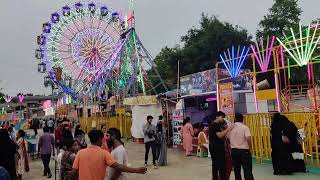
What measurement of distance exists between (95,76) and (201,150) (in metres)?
22.7

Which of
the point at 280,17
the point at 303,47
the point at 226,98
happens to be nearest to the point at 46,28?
the point at 280,17

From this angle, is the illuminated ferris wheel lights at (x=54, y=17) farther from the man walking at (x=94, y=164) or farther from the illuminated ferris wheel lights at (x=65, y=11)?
the man walking at (x=94, y=164)

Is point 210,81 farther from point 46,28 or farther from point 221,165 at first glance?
point 46,28

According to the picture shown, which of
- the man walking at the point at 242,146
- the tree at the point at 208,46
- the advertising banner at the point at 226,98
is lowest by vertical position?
the man walking at the point at 242,146

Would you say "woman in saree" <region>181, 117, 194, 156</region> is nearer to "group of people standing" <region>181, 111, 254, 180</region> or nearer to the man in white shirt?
"group of people standing" <region>181, 111, 254, 180</region>

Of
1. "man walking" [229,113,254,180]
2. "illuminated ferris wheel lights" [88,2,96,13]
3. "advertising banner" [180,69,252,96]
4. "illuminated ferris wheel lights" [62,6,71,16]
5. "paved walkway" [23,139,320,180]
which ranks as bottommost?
"paved walkway" [23,139,320,180]

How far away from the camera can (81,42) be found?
3766cm

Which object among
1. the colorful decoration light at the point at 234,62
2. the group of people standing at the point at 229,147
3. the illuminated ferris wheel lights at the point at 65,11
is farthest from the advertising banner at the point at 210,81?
the illuminated ferris wheel lights at the point at 65,11

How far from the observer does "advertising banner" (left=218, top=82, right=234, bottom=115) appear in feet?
50.1

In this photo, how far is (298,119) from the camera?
12.4m

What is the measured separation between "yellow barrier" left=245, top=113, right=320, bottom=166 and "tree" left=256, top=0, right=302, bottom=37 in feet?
89.5

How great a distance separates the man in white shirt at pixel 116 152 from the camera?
5.97 m

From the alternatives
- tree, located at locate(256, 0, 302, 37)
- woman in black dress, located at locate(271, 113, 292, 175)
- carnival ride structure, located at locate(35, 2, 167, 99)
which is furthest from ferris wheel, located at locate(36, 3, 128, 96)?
woman in black dress, located at locate(271, 113, 292, 175)

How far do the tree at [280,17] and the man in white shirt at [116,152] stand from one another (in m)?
34.5
